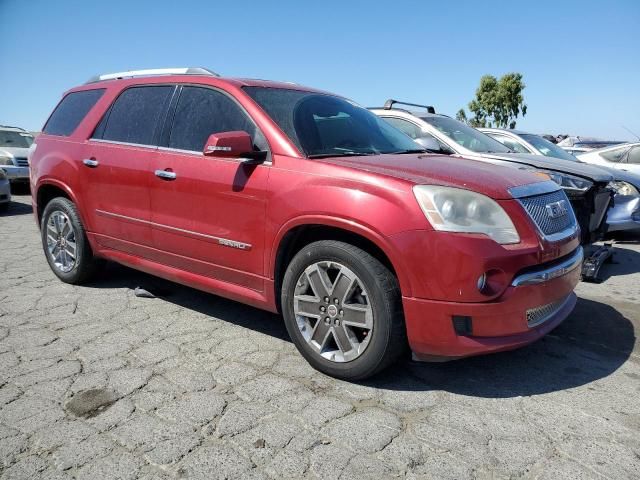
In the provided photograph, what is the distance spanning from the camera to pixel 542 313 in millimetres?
2850

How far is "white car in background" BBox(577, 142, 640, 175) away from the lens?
970 cm

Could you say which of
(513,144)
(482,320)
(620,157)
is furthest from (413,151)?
(620,157)

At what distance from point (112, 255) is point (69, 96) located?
5.79 ft

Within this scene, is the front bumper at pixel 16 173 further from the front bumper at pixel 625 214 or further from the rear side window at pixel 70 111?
the front bumper at pixel 625 214

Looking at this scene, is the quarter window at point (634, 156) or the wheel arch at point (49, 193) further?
the quarter window at point (634, 156)

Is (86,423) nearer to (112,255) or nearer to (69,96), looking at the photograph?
(112,255)

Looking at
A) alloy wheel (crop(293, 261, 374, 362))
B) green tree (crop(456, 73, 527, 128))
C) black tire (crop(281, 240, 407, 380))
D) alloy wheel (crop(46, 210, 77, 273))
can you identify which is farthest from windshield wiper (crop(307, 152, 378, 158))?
green tree (crop(456, 73, 527, 128))

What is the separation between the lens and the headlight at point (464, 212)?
257cm

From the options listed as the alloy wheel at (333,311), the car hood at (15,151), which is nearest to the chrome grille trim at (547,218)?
the alloy wheel at (333,311)

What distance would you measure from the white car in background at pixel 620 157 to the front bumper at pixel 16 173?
1276 cm

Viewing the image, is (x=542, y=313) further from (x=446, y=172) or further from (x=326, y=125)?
(x=326, y=125)

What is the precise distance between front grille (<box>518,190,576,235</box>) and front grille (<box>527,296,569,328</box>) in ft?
1.36

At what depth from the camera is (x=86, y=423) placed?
2.43 metres

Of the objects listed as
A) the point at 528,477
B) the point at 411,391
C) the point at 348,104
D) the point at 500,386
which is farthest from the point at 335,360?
the point at 348,104
